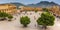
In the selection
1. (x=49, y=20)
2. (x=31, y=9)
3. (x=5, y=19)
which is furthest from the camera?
(x=31, y=9)

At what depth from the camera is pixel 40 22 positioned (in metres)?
17.6

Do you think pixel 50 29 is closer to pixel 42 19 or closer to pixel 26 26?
pixel 42 19

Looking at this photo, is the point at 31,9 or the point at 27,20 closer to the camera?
the point at 27,20

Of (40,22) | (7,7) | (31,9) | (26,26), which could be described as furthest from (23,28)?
(31,9)

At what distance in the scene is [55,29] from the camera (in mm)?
18266

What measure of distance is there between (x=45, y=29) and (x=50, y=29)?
561mm

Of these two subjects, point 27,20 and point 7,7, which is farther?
point 7,7

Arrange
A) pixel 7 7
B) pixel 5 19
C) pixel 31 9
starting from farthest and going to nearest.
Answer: pixel 31 9 → pixel 7 7 → pixel 5 19

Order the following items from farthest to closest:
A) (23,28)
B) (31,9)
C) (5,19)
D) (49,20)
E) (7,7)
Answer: (31,9) → (7,7) → (5,19) → (23,28) → (49,20)

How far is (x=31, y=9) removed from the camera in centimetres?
4647

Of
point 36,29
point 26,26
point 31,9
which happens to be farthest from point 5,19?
point 31,9

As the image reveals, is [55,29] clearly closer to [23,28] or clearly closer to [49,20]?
[49,20]

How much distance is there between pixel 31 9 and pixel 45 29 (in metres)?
28.6

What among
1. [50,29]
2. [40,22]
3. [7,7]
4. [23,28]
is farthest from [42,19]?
[7,7]
